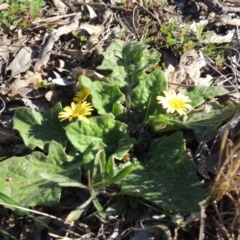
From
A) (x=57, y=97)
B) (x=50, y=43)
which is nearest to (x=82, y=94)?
(x=57, y=97)

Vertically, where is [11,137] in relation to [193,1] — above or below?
below

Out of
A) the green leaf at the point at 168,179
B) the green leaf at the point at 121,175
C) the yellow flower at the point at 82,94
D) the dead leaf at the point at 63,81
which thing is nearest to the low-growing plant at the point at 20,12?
the dead leaf at the point at 63,81

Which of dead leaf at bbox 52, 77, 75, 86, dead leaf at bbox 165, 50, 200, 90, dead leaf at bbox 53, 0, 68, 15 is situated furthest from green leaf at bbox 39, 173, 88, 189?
dead leaf at bbox 53, 0, 68, 15

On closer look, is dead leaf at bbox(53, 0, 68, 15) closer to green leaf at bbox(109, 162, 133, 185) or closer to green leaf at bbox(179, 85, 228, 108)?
green leaf at bbox(179, 85, 228, 108)

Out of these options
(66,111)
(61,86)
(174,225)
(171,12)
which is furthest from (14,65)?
(174,225)

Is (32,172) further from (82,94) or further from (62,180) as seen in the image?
(82,94)

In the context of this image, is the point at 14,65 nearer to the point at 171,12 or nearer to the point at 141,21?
the point at 141,21
